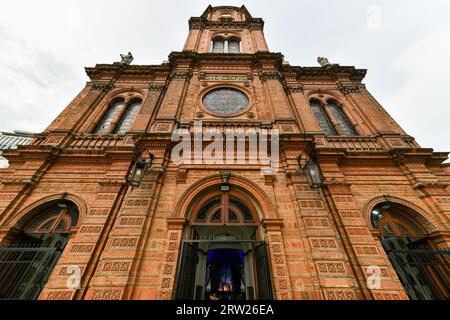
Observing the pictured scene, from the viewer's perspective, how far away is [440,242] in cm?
538

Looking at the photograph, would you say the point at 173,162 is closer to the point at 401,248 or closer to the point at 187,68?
the point at 187,68

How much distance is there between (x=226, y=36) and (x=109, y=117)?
410 inches

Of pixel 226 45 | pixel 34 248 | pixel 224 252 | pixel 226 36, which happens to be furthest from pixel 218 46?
pixel 34 248

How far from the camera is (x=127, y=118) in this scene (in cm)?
940

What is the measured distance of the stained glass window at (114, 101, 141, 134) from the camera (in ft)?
29.0

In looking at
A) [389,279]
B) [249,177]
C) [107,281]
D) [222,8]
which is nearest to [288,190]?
[249,177]

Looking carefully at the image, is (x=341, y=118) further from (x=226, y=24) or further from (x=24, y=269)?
(x=24, y=269)

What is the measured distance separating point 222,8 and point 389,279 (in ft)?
71.7

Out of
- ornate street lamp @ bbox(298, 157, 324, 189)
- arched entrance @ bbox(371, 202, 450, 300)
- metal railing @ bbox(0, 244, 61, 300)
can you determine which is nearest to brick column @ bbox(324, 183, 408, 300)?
arched entrance @ bbox(371, 202, 450, 300)

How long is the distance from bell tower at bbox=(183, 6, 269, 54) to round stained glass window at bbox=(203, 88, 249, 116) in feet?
15.2

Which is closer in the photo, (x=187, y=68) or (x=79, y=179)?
(x=79, y=179)

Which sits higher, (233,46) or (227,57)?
(233,46)

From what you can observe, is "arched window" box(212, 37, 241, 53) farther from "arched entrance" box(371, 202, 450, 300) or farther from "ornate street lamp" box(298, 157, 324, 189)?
"arched entrance" box(371, 202, 450, 300)

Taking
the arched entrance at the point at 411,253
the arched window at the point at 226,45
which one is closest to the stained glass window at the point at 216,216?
the arched entrance at the point at 411,253
